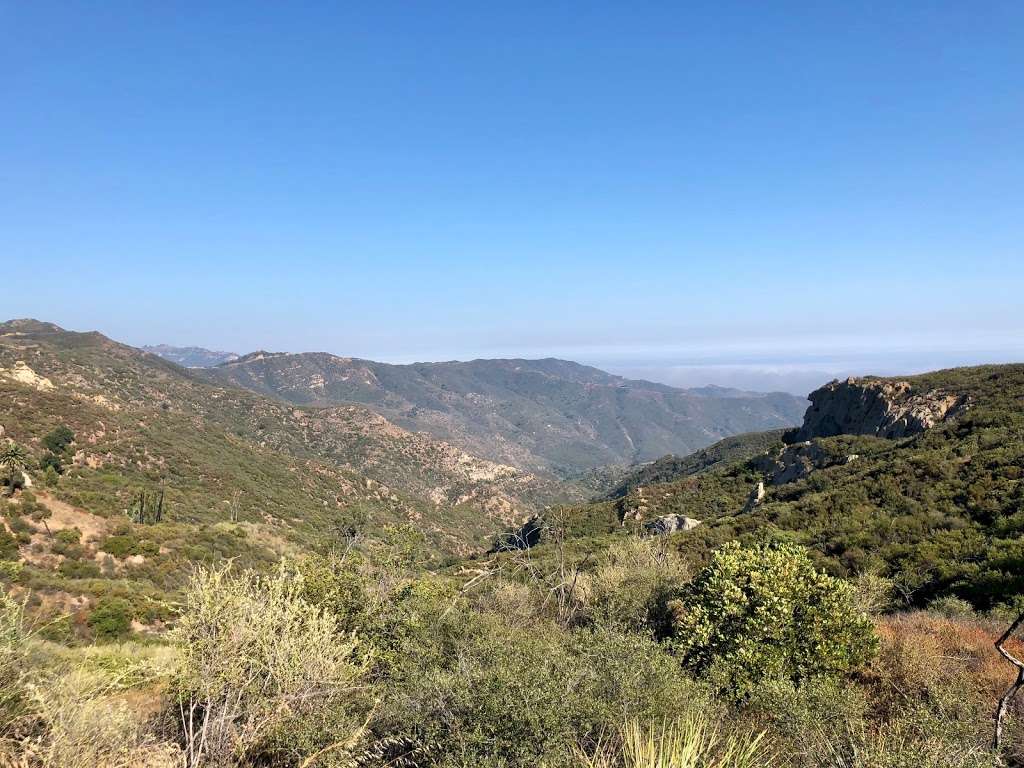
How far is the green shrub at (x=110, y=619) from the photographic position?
929 inches

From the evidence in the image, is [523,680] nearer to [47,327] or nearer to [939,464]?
[939,464]

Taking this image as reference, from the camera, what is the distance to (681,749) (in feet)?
21.5

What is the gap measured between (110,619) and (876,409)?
75803 millimetres

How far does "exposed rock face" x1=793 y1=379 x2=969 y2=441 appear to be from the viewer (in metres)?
50.1

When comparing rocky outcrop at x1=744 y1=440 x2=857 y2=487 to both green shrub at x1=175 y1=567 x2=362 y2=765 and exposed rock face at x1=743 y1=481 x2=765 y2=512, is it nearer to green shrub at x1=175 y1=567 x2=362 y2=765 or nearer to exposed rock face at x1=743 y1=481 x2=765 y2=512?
exposed rock face at x1=743 y1=481 x2=765 y2=512

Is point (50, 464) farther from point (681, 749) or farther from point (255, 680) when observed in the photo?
point (681, 749)

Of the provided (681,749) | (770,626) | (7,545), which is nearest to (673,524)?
(770,626)

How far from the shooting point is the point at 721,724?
9055 millimetres

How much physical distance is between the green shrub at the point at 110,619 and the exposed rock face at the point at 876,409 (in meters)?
64.4

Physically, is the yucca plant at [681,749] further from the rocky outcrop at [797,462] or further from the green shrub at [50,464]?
the green shrub at [50,464]

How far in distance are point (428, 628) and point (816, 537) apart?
24.4m

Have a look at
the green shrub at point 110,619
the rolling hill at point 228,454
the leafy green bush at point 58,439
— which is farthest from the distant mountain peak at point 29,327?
the green shrub at point 110,619

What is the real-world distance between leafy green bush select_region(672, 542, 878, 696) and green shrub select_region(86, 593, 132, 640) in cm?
2654

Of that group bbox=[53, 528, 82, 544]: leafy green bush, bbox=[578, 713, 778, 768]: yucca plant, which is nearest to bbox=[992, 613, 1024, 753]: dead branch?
bbox=[578, 713, 778, 768]: yucca plant
